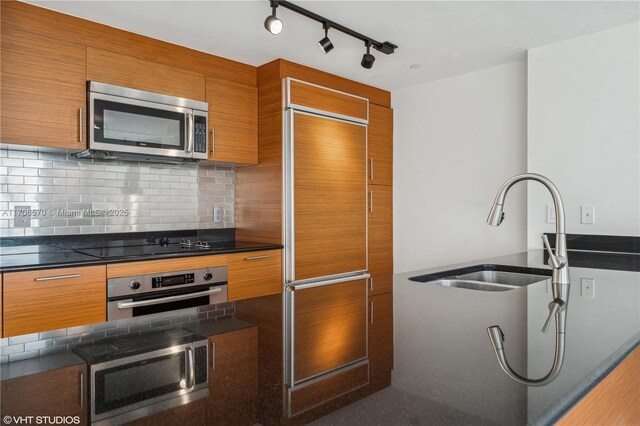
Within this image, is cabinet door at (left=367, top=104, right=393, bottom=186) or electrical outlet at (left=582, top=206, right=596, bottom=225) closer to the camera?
electrical outlet at (left=582, top=206, right=596, bottom=225)

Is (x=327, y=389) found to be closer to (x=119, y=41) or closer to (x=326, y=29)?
(x=326, y=29)

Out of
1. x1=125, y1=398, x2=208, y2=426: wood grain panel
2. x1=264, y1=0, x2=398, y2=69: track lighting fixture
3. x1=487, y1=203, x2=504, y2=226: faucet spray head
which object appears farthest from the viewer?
x1=264, y1=0, x2=398, y2=69: track lighting fixture

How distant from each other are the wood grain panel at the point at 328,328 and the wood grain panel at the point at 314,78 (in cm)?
246

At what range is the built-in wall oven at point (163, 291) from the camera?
2.59 metres

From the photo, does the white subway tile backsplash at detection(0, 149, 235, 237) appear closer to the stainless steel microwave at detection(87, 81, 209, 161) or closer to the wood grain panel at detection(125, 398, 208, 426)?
the stainless steel microwave at detection(87, 81, 209, 161)

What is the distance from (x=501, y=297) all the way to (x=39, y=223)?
285 cm

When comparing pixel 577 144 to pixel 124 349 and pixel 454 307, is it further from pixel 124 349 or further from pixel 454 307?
pixel 124 349

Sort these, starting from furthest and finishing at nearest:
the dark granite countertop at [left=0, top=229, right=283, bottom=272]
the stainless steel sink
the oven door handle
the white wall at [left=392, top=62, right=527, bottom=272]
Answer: the white wall at [left=392, top=62, right=527, bottom=272] → the oven door handle → the dark granite countertop at [left=0, top=229, right=283, bottom=272] → the stainless steel sink

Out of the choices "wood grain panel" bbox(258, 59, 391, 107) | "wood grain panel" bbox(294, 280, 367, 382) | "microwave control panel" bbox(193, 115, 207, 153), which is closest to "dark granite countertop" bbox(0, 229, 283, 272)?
"microwave control panel" bbox(193, 115, 207, 153)

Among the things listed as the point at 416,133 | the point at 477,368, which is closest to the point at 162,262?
the point at 477,368

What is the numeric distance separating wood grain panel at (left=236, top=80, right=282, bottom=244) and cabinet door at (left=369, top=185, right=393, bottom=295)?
1115 mm

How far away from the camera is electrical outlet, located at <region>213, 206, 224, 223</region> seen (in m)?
3.81

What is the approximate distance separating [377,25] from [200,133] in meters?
1.48

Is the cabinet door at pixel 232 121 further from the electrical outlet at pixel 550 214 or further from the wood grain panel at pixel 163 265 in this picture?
the electrical outlet at pixel 550 214
